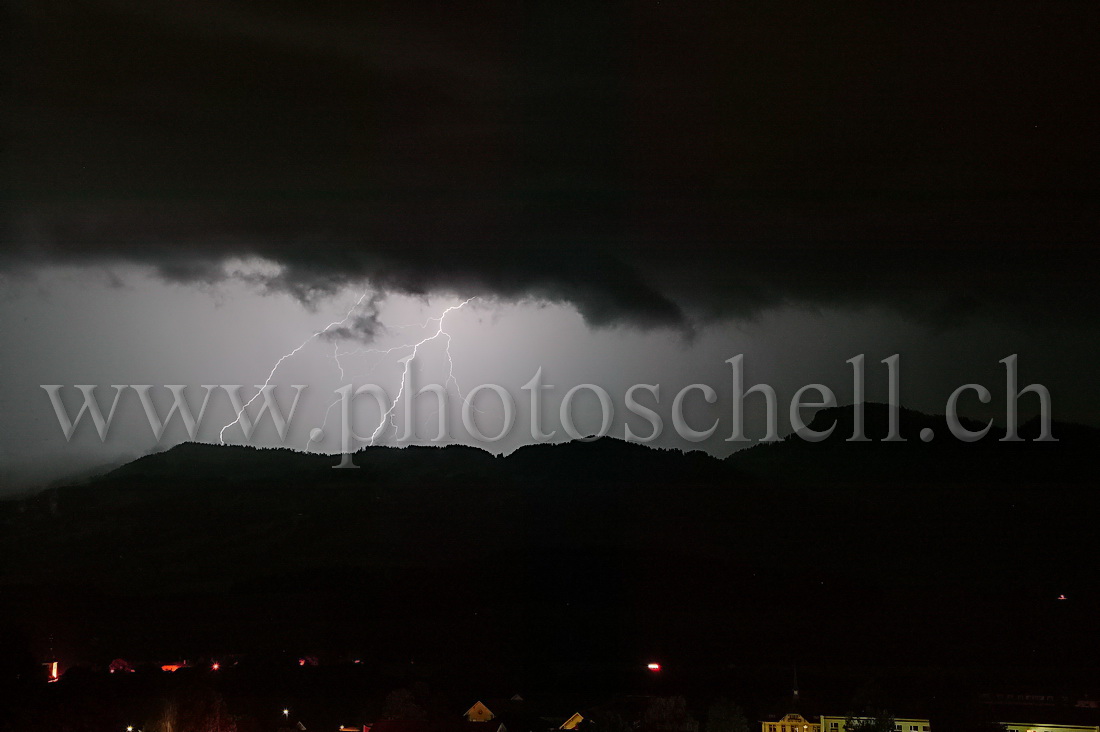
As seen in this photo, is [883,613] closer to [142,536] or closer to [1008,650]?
[1008,650]

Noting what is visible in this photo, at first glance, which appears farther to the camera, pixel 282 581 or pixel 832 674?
pixel 282 581

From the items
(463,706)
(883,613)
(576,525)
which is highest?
(576,525)

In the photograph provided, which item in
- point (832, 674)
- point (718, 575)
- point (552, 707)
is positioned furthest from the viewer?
point (718, 575)

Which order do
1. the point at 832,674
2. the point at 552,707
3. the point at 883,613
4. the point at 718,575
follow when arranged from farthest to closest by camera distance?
the point at 718,575 < the point at 883,613 < the point at 832,674 < the point at 552,707

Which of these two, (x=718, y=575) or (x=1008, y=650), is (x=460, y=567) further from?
(x=1008, y=650)

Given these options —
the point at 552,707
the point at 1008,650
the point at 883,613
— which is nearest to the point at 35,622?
the point at 552,707

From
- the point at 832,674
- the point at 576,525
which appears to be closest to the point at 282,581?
the point at 576,525

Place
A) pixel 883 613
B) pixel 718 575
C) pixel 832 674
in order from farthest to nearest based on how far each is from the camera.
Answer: pixel 718 575, pixel 883 613, pixel 832 674

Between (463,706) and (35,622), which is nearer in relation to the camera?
(463,706)

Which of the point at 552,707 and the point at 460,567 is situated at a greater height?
the point at 460,567
